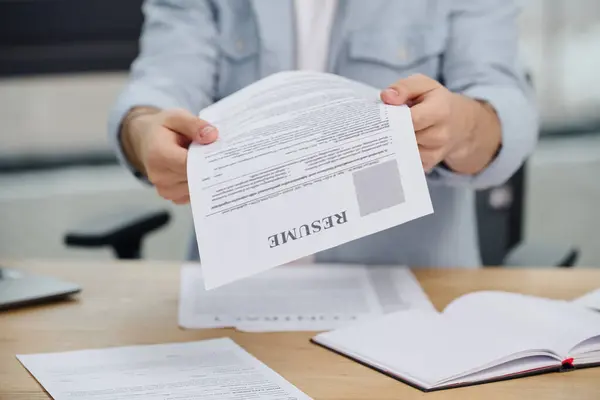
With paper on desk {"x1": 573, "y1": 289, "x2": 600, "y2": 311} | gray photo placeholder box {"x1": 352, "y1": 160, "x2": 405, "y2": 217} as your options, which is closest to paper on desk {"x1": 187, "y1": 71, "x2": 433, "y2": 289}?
gray photo placeholder box {"x1": 352, "y1": 160, "x2": 405, "y2": 217}

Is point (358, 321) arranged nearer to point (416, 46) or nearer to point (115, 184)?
point (416, 46)

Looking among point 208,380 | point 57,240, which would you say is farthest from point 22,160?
point 208,380

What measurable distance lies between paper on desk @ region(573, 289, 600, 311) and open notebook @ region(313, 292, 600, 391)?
24 millimetres

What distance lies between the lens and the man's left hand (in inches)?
34.6

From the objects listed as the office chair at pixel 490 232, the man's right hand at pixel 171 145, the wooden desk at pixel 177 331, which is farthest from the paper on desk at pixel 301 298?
the office chair at pixel 490 232

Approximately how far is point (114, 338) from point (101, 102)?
1.47 m

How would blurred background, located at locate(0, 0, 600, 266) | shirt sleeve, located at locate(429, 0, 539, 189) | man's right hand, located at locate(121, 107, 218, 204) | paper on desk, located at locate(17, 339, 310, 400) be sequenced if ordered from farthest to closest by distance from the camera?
blurred background, located at locate(0, 0, 600, 266)
shirt sleeve, located at locate(429, 0, 539, 189)
man's right hand, located at locate(121, 107, 218, 204)
paper on desk, located at locate(17, 339, 310, 400)

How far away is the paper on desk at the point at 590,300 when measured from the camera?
943 millimetres

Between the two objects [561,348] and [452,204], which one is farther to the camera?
[452,204]

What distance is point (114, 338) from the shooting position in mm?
894

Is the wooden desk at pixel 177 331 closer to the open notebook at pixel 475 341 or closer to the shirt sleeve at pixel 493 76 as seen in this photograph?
the open notebook at pixel 475 341

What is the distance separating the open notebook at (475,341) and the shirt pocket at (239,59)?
56cm

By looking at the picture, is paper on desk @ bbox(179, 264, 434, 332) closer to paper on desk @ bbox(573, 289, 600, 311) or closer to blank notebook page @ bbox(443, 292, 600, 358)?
blank notebook page @ bbox(443, 292, 600, 358)

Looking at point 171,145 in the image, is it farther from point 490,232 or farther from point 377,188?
point 490,232
